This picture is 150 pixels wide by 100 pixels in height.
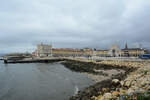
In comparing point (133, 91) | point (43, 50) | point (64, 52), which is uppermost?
point (43, 50)

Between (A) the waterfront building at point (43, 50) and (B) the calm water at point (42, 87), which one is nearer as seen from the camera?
(B) the calm water at point (42, 87)

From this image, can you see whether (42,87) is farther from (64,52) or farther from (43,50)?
(43,50)

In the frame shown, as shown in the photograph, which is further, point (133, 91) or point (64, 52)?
point (64, 52)

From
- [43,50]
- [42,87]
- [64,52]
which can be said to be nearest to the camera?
[42,87]

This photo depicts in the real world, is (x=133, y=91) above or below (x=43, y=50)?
below

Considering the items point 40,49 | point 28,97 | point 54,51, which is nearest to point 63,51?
point 54,51

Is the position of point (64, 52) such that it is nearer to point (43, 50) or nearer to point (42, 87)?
point (43, 50)

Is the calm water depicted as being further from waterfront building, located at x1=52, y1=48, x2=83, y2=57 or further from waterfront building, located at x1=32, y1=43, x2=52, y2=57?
waterfront building, located at x1=32, y1=43, x2=52, y2=57

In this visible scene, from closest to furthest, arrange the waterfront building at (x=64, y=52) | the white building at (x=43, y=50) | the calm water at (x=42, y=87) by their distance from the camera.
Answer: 1. the calm water at (x=42, y=87)
2. the white building at (x=43, y=50)
3. the waterfront building at (x=64, y=52)

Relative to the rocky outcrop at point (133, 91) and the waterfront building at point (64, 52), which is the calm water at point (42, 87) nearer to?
the rocky outcrop at point (133, 91)

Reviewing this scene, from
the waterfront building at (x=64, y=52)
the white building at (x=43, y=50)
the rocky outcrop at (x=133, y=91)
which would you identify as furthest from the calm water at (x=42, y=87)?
the white building at (x=43, y=50)

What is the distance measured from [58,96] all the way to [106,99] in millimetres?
5067

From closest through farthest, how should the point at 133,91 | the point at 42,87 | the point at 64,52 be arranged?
the point at 133,91 → the point at 42,87 → the point at 64,52

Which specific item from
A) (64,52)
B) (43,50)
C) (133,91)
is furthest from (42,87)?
(43,50)
